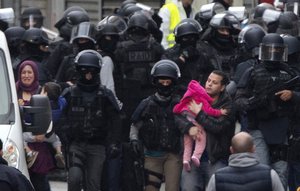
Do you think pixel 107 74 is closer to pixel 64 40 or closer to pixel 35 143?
pixel 64 40

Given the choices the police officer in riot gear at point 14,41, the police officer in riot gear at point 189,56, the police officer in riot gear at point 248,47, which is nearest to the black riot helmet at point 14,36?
the police officer in riot gear at point 14,41

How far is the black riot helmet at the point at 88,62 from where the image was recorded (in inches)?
712

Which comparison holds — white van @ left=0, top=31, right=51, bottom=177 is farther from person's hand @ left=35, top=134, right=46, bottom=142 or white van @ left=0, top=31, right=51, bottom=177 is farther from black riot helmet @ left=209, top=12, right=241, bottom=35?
black riot helmet @ left=209, top=12, right=241, bottom=35

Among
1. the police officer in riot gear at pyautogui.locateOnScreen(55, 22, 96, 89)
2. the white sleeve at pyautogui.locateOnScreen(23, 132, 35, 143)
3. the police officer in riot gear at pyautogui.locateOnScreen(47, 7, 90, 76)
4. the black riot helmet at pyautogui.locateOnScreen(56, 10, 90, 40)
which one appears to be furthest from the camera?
the black riot helmet at pyautogui.locateOnScreen(56, 10, 90, 40)

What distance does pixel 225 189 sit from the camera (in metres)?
14.0

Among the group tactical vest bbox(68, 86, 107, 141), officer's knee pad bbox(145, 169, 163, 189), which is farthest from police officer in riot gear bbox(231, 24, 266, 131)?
tactical vest bbox(68, 86, 107, 141)

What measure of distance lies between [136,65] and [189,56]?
69 centimetres

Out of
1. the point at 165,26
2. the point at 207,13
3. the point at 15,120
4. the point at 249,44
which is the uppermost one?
the point at 15,120

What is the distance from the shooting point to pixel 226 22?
2038 cm

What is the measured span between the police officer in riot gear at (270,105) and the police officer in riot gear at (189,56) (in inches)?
65.5

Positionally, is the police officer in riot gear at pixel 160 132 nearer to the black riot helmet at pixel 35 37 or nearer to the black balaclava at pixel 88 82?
the black balaclava at pixel 88 82

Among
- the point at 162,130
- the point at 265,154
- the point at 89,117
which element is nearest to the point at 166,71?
the point at 162,130

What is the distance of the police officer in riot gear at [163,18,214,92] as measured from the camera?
19.3 m

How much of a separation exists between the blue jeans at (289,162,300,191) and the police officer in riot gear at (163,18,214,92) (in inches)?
70.5
